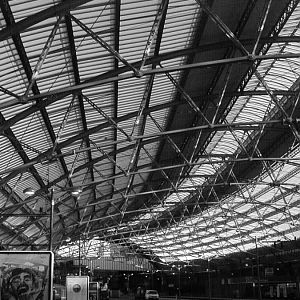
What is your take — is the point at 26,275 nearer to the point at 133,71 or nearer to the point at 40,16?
the point at 40,16

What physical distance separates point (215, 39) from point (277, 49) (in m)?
5.43

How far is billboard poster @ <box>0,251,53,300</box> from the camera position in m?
10.5

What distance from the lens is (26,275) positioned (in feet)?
34.8

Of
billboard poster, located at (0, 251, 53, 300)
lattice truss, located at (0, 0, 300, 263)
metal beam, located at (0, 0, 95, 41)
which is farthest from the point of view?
lattice truss, located at (0, 0, 300, 263)

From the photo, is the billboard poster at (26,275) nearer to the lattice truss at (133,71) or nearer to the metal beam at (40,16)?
the metal beam at (40,16)

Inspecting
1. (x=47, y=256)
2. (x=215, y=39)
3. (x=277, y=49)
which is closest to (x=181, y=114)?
(x=277, y=49)

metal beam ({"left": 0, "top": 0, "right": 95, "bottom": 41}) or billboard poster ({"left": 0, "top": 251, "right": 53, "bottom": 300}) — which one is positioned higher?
metal beam ({"left": 0, "top": 0, "right": 95, "bottom": 41})

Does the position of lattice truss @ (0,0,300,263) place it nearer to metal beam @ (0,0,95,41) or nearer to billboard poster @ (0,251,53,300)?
metal beam @ (0,0,95,41)

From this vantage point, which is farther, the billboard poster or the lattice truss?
the lattice truss

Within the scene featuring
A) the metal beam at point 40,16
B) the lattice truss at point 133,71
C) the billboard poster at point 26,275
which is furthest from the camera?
the lattice truss at point 133,71

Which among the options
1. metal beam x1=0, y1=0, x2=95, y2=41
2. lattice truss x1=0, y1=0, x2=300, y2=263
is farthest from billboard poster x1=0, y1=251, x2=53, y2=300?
lattice truss x1=0, y1=0, x2=300, y2=263

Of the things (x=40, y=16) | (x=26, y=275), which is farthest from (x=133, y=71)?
(x=26, y=275)

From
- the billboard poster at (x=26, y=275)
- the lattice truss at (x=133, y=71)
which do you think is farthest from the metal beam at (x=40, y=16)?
the billboard poster at (x=26, y=275)

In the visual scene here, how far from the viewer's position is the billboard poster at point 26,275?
1049 cm
